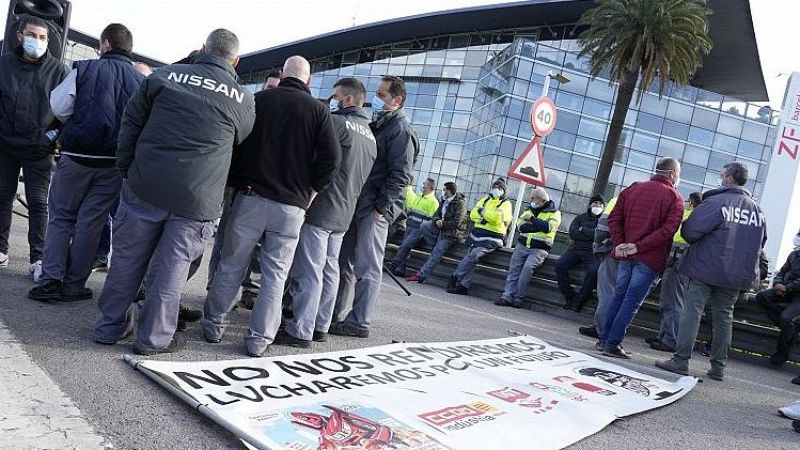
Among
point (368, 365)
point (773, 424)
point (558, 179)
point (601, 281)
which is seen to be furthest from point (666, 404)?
point (558, 179)

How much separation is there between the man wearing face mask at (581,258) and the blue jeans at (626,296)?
245 cm

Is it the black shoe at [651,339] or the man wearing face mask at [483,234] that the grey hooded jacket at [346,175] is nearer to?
the black shoe at [651,339]

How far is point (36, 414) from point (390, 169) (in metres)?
3.13

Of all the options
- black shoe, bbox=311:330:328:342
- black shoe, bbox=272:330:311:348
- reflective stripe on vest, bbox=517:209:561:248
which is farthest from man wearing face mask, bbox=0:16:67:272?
reflective stripe on vest, bbox=517:209:561:248

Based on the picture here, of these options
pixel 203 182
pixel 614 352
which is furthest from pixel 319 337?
pixel 614 352

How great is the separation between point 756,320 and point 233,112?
7.73 m

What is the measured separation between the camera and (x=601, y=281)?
7.36 metres

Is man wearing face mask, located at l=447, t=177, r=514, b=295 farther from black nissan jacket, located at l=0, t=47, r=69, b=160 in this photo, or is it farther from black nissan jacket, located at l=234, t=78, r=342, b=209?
black nissan jacket, located at l=0, t=47, r=69, b=160

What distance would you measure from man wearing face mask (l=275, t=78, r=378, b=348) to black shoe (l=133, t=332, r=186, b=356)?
2.45 ft

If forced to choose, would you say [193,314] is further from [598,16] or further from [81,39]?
[81,39]

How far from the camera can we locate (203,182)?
11.8 ft

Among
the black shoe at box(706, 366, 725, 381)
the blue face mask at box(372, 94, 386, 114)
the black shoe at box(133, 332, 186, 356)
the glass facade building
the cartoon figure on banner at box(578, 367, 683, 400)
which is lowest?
the black shoe at box(133, 332, 186, 356)

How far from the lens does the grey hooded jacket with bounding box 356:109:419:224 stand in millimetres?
4945

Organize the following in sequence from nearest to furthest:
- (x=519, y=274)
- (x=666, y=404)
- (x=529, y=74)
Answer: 1. (x=666, y=404)
2. (x=519, y=274)
3. (x=529, y=74)
